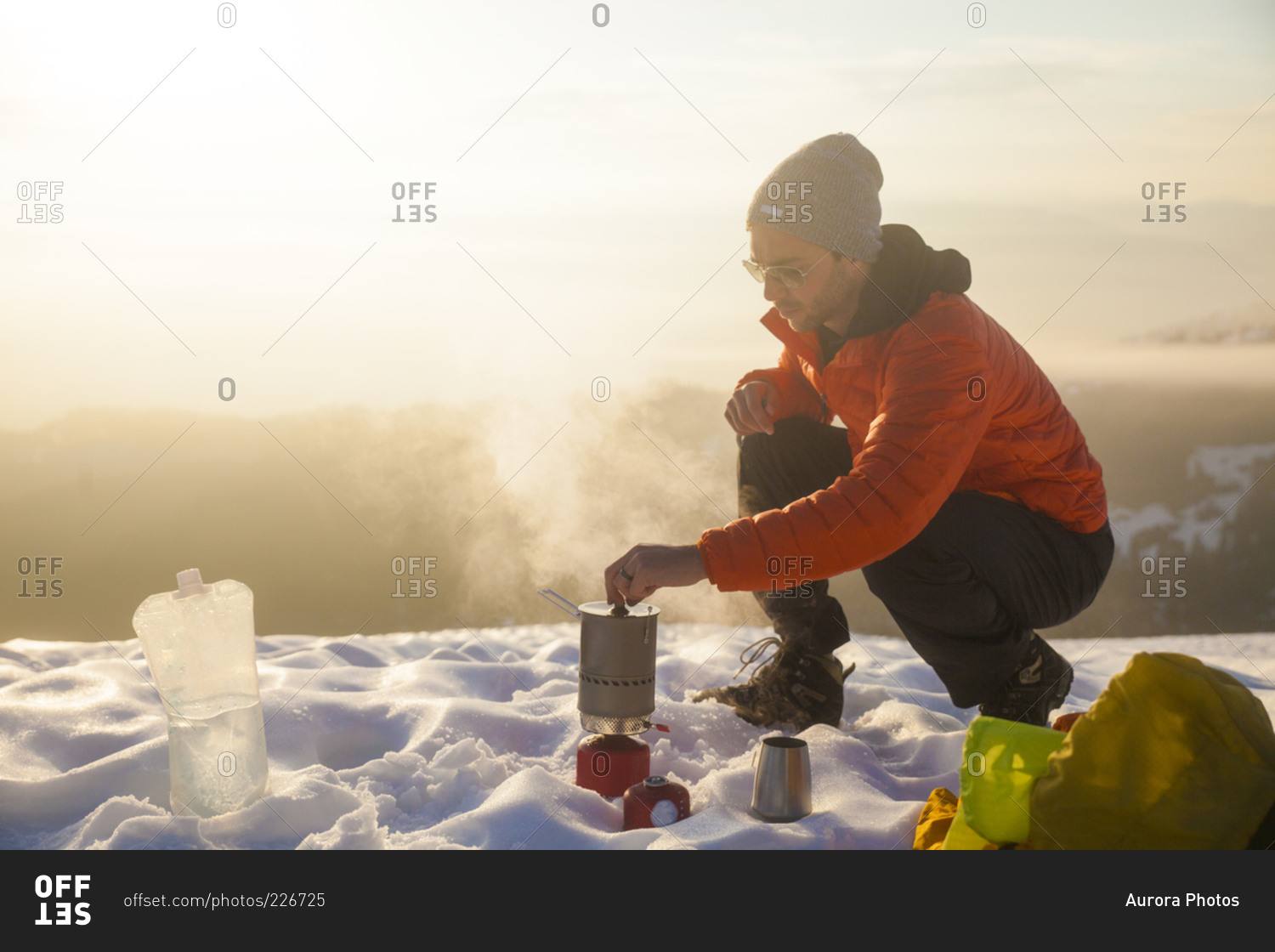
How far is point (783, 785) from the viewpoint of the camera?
222 cm

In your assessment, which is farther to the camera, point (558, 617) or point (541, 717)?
point (558, 617)

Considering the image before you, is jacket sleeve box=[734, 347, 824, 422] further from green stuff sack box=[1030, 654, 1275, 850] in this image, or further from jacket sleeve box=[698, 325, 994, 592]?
green stuff sack box=[1030, 654, 1275, 850]

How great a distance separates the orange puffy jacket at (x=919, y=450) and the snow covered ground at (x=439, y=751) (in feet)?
2.19

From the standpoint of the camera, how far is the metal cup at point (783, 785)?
7.27ft

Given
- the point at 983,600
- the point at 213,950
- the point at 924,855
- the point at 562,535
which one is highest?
the point at 562,535

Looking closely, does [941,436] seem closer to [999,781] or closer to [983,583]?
[983,583]

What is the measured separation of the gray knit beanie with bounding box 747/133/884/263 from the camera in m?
2.41

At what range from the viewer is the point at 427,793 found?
93.0 inches

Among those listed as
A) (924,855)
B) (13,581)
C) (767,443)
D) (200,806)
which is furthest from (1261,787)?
(13,581)

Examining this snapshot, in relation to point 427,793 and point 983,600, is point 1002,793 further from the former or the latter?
point 427,793

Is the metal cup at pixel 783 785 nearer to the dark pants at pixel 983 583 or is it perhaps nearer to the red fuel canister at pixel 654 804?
the red fuel canister at pixel 654 804

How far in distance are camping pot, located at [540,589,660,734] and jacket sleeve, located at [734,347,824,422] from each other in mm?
975

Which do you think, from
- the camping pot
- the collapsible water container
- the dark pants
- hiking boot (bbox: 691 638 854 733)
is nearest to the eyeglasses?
the dark pants

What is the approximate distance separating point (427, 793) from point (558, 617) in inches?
89.6
